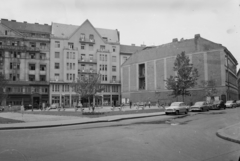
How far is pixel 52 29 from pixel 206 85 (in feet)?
157

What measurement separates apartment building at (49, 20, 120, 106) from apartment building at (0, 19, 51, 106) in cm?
258

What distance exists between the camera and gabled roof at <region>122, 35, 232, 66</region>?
5358cm

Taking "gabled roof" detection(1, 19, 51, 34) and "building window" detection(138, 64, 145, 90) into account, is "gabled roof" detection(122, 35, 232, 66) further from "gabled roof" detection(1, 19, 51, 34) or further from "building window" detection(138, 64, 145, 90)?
A: "gabled roof" detection(1, 19, 51, 34)

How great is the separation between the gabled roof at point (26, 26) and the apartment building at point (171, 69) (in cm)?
2768

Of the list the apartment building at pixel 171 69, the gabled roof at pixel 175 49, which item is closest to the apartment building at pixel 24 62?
the apartment building at pixel 171 69

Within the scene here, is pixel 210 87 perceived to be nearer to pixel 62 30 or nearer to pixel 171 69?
pixel 171 69

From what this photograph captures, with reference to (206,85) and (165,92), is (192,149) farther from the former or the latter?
(165,92)

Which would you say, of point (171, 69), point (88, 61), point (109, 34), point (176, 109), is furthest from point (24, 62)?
point (176, 109)

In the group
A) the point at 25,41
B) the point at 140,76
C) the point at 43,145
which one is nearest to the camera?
the point at 43,145

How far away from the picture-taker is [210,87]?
5000 centimetres

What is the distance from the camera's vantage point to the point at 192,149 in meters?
8.00

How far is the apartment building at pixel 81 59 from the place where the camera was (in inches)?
2628

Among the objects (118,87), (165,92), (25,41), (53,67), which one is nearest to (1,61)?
(25,41)

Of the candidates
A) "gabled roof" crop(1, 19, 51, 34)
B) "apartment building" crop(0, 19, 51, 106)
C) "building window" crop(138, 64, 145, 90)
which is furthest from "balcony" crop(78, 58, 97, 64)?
"building window" crop(138, 64, 145, 90)
